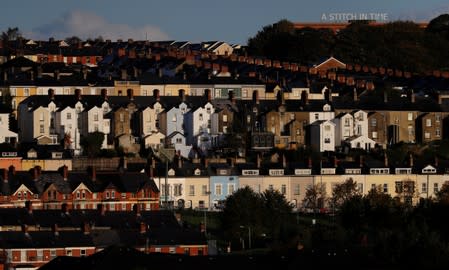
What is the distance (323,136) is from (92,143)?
1025cm

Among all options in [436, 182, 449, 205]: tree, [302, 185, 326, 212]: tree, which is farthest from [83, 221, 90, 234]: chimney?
[302, 185, 326, 212]: tree

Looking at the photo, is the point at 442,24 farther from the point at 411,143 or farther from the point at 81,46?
the point at 411,143

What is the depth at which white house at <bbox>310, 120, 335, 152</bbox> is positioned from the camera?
10575 cm

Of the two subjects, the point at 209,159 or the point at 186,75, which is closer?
the point at 209,159

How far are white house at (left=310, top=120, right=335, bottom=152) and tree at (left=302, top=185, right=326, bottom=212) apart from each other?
629cm

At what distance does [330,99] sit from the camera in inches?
4395

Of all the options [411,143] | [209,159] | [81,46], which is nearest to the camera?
[209,159]

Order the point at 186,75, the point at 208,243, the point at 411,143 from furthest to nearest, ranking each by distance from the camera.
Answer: the point at 186,75
the point at 411,143
the point at 208,243

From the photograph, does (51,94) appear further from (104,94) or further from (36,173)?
(36,173)

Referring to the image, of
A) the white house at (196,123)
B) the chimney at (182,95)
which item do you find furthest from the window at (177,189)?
the chimney at (182,95)

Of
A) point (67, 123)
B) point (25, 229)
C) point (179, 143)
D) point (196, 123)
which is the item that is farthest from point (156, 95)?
point (25, 229)

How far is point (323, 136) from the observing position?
348 feet

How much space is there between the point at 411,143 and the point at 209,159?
11.4 metres

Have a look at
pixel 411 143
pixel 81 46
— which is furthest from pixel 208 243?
pixel 81 46
